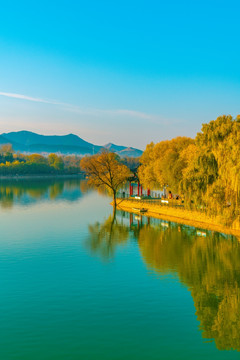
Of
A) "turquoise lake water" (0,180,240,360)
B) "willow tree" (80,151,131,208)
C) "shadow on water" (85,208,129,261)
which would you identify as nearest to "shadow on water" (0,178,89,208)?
"willow tree" (80,151,131,208)

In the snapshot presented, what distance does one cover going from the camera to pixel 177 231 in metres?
48.8

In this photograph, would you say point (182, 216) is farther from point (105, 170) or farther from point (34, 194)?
point (34, 194)

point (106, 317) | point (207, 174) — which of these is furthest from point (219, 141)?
point (106, 317)

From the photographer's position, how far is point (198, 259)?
3497cm

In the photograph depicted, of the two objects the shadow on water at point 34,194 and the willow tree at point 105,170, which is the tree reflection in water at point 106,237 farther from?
the shadow on water at point 34,194

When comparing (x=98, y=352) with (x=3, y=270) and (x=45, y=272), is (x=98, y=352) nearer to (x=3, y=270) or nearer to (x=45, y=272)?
(x=45, y=272)

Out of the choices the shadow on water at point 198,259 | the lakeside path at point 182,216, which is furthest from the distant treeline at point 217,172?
the shadow on water at point 198,259

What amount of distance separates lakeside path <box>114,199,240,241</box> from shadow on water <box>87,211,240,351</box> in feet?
4.17

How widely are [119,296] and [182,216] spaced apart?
32110 mm

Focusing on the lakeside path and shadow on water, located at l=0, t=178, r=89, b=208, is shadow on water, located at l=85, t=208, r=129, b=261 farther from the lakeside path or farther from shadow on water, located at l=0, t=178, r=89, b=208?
shadow on water, located at l=0, t=178, r=89, b=208

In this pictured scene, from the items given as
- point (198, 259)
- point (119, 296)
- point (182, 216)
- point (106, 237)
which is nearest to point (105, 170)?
point (182, 216)

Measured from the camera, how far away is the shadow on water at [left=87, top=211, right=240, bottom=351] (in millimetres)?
21891

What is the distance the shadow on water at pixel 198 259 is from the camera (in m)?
21.9

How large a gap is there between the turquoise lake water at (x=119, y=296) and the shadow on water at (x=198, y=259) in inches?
3.9
